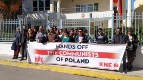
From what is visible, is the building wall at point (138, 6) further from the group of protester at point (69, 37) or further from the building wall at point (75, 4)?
the group of protester at point (69, 37)

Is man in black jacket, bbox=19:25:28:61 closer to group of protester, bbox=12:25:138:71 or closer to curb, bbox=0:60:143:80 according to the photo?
group of protester, bbox=12:25:138:71

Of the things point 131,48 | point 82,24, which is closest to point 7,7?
point 82,24

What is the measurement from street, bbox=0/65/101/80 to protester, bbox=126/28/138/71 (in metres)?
1.79

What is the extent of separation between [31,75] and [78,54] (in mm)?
2160

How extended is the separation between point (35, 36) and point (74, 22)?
7.40ft

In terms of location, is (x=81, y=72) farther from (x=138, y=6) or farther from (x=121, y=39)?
(x=138, y=6)

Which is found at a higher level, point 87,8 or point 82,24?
point 87,8

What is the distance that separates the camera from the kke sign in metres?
12.9

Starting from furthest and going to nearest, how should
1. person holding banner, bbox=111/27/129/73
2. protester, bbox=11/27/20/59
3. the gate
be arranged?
the gate
protester, bbox=11/27/20/59
person holding banner, bbox=111/27/129/73

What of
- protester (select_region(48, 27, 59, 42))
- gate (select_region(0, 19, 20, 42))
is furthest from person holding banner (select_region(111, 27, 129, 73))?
gate (select_region(0, 19, 20, 42))

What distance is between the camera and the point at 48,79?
11.9 m

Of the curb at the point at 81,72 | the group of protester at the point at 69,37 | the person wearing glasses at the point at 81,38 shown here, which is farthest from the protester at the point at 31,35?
the person wearing glasses at the point at 81,38

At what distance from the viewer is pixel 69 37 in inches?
574

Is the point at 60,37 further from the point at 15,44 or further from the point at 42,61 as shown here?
the point at 15,44
